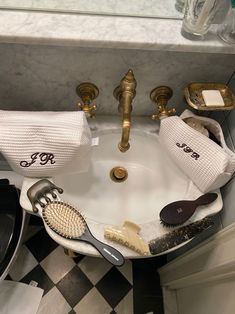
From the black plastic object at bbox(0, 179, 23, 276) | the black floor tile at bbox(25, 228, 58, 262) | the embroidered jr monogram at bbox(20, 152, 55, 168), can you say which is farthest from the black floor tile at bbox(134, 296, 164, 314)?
the embroidered jr monogram at bbox(20, 152, 55, 168)

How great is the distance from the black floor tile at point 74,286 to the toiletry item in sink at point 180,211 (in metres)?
0.68

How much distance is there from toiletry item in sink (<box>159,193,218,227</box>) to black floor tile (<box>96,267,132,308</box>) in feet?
2.14

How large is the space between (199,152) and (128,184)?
245 millimetres

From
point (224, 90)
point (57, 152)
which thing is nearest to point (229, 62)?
point (224, 90)

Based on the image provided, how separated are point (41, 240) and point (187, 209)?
789 millimetres

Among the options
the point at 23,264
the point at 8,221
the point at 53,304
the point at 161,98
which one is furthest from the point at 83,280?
the point at 161,98

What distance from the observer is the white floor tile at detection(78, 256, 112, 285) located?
1.21 metres

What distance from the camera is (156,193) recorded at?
82 centimetres

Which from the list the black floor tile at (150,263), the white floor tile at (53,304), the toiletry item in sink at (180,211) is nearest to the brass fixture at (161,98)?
the toiletry item in sink at (180,211)

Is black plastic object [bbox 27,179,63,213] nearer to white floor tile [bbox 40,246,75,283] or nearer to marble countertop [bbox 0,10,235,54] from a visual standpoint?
marble countertop [bbox 0,10,235,54]

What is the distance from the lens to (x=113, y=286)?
3.93 feet

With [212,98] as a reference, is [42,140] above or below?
below

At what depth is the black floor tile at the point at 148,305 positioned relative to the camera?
1.17 meters

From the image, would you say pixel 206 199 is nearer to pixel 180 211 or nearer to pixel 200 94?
pixel 180 211
